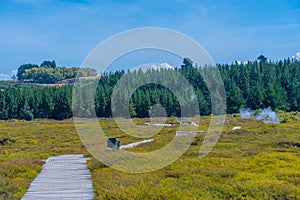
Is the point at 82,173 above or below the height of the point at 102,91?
below

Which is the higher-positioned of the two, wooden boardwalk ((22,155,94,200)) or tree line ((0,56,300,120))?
tree line ((0,56,300,120))

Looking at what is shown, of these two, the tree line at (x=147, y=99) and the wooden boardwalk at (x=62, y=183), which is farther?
the tree line at (x=147, y=99)

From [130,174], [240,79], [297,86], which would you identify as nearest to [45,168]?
[130,174]

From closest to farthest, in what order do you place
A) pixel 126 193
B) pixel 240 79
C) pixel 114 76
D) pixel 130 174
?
pixel 126 193 → pixel 130 174 → pixel 240 79 → pixel 114 76

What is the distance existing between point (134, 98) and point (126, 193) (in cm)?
9646

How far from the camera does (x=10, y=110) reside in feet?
345

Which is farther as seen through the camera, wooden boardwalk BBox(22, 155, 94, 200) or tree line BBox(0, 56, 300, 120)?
tree line BBox(0, 56, 300, 120)

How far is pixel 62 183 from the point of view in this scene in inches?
542

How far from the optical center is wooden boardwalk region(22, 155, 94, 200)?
11.7m

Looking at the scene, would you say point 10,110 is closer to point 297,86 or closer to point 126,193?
point 297,86

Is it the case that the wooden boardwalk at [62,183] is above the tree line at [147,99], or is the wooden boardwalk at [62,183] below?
below

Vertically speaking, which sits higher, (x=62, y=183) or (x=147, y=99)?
(x=147, y=99)

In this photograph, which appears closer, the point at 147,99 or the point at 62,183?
the point at 62,183

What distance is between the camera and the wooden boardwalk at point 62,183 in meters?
11.7
